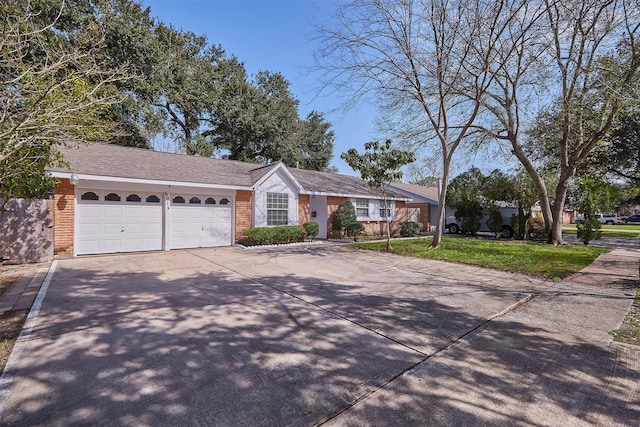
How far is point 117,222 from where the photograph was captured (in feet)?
36.3

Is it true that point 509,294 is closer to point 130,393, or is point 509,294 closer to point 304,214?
point 130,393

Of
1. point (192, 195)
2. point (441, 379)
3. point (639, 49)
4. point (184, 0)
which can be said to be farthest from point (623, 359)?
point (184, 0)

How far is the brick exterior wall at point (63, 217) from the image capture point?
9.84 metres

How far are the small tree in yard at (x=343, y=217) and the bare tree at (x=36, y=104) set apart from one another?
12789 millimetres

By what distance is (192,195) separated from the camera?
12734mm

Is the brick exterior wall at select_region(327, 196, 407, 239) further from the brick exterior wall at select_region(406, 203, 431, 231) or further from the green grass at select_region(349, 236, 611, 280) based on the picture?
the green grass at select_region(349, 236, 611, 280)

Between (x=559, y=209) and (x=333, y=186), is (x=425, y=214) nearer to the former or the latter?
(x=559, y=209)

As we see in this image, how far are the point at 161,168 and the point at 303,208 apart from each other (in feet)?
24.0

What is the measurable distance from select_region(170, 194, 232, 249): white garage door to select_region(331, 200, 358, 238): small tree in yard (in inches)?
252

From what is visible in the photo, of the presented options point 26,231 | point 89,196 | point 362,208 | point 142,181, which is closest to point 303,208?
point 362,208

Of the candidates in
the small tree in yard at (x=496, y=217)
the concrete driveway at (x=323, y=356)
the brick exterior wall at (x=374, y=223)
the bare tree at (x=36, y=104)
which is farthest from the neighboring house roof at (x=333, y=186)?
the bare tree at (x=36, y=104)

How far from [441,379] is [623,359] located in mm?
2456

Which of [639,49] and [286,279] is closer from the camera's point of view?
[286,279]

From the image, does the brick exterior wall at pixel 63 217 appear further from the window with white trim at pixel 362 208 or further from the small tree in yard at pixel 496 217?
the small tree in yard at pixel 496 217
